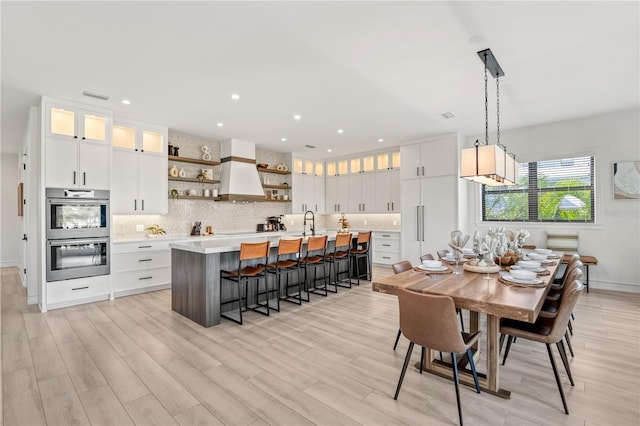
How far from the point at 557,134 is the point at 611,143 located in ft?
2.50

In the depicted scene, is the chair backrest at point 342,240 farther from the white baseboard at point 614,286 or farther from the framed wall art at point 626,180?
the framed wall art at point 626,180

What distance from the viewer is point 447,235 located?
21.0 ft

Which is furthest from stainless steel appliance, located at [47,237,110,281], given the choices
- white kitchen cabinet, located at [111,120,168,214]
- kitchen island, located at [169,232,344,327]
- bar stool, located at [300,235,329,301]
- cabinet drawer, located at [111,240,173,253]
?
bar stool, located at [300,235,329,301]

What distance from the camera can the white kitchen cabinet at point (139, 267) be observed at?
4.93 meters

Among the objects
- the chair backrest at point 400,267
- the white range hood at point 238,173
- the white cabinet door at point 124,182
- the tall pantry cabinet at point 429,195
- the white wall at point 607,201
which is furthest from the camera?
the white range hood at point 238,173

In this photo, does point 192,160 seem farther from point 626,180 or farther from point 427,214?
point 626,180

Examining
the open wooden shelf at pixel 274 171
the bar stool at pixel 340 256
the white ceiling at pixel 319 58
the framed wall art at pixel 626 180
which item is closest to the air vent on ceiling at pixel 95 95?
the white ceiling at pixel 319 58

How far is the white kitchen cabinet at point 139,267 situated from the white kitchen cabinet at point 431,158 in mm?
5192

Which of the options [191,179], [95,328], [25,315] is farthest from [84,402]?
[191,179]

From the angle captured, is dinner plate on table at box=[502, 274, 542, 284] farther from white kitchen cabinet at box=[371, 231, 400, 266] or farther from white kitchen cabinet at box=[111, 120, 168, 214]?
white kitchen cabinet at box=[111, 120, 168, 214]

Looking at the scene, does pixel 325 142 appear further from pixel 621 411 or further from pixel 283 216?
pixel 621 411

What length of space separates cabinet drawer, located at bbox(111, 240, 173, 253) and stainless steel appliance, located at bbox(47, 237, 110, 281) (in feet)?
0.59

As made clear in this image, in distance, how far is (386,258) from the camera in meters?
7.51

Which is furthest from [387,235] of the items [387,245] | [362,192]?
[362,192]
